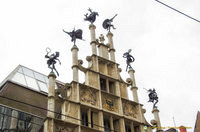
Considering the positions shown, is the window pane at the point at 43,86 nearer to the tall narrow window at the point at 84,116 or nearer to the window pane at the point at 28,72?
the window pane at the point at 28,72

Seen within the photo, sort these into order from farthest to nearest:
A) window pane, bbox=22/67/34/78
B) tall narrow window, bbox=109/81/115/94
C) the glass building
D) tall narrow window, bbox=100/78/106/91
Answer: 1. window pane, bbox=22/67/34/78
2. tall narrow window, bbox=109/81/115/94
3. tall narrow window, bbox=100/78/106/91
4. the glass building

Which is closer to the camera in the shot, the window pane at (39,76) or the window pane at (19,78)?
the window pane at (19,78)

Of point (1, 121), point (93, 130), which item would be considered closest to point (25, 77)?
point (1, 121)

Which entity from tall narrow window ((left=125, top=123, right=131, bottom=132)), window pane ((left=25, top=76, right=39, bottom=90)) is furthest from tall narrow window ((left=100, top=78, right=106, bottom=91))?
window pane ((left=25, top=76, right=39, bottom=90))

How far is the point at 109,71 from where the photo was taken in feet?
72.1

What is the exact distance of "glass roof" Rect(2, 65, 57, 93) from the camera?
2283 cm

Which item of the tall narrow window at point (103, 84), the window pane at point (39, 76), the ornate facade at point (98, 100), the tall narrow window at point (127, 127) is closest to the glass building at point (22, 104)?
the window pane at point (39, 76)

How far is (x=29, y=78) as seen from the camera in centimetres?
2448

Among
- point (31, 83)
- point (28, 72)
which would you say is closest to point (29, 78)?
point (31, 83)

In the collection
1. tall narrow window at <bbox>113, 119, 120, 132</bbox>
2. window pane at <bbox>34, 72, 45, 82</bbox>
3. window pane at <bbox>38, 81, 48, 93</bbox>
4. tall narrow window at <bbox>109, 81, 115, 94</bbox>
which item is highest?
window pane at <bbox>34, 72, 45, 82</bbox>

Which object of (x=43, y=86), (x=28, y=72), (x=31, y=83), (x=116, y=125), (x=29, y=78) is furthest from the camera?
(x=28, y=72)

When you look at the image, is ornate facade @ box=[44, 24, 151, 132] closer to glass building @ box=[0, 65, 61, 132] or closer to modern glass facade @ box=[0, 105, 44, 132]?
glass building @ box=[0, 65, 61, 132]

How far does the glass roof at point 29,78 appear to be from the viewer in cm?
2283

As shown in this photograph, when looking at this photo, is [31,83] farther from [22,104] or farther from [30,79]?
[22,104]
